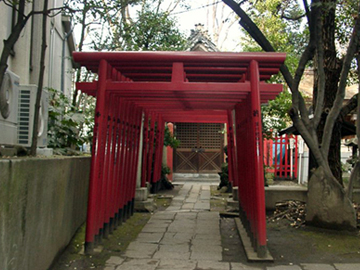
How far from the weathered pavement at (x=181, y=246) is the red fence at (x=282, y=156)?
6.62m

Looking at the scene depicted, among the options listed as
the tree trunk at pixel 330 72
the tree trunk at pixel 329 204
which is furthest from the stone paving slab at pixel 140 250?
the tree trunk at pixel 330 72

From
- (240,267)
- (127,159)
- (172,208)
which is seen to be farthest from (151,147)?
(240,267)

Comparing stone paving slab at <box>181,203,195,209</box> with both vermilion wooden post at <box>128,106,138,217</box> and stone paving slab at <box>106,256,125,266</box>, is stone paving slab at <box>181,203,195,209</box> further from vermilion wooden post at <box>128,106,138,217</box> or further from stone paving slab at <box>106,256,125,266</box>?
stone paving slab at <box>106,256,125,266</box>

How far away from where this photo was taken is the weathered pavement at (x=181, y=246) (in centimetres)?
570

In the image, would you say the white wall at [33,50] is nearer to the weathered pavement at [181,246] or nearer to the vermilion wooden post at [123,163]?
the vermilion wooden post at [123,163]

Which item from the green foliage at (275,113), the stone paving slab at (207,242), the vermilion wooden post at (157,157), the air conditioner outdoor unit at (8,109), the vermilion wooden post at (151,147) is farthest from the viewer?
the vermilion wooden post at (157,157)

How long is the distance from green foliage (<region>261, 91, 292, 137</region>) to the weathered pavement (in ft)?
13.2

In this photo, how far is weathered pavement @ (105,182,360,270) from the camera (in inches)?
225

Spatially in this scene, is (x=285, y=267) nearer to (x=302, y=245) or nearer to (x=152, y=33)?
(x=302, y=245)

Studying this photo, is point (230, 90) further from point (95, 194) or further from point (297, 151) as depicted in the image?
point (297, 151)

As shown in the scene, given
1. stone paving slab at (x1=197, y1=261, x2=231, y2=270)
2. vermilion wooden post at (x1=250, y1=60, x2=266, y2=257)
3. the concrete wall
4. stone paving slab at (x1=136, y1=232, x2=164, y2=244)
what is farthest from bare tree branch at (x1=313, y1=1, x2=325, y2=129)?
the concrete wall

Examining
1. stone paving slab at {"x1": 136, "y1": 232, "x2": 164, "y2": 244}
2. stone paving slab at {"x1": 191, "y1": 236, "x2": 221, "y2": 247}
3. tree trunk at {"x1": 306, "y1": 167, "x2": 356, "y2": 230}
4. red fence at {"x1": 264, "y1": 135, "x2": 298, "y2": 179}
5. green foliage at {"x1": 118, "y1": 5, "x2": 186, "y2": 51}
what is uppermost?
green foliage at {"x1": 118, "y1": 5, "x2": 186, "y2": 51}

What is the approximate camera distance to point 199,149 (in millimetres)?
18812

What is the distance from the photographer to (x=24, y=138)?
228 inches
